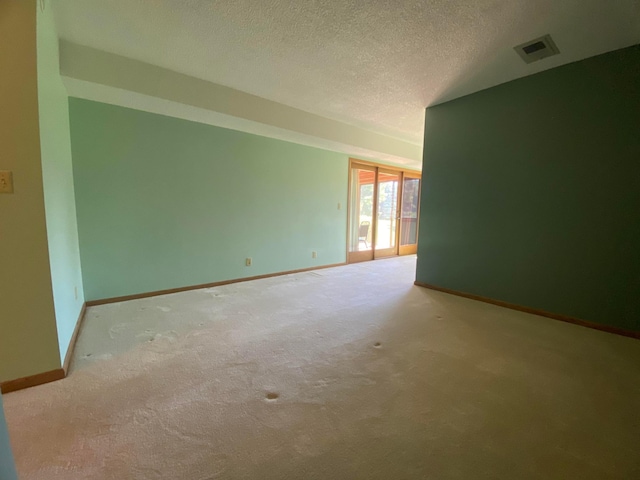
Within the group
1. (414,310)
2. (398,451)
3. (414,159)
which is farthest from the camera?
(414,159)

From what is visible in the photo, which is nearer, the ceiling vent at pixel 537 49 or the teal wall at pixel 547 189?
the ceiling vent at pixel 537 49

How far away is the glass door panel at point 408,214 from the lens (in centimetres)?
656

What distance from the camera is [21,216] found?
60.6 inches

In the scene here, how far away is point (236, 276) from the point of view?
3.98 m

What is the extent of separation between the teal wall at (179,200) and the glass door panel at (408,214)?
2781 millimetres

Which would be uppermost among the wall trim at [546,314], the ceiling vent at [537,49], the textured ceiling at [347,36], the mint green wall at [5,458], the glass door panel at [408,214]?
the ceiling vent at [537,49]

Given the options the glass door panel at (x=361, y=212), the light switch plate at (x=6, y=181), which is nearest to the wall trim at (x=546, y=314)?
the glass door panel at (x=361, y=212)

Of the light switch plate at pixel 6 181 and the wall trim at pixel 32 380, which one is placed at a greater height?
the light switch plate at pixel 6 181

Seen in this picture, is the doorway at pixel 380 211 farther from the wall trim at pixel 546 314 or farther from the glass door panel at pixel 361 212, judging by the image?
the wall trim at pixel 546 314

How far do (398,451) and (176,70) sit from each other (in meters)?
3.52

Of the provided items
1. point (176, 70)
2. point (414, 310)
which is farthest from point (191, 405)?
point (176, 70)

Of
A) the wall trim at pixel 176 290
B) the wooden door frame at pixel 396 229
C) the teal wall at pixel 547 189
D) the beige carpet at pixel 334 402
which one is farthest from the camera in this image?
the wooden door frame at pixel 396 229

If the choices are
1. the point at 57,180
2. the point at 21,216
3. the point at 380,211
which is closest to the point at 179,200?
the point at 57,180

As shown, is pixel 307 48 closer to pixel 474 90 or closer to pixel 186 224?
pixel 474 90
